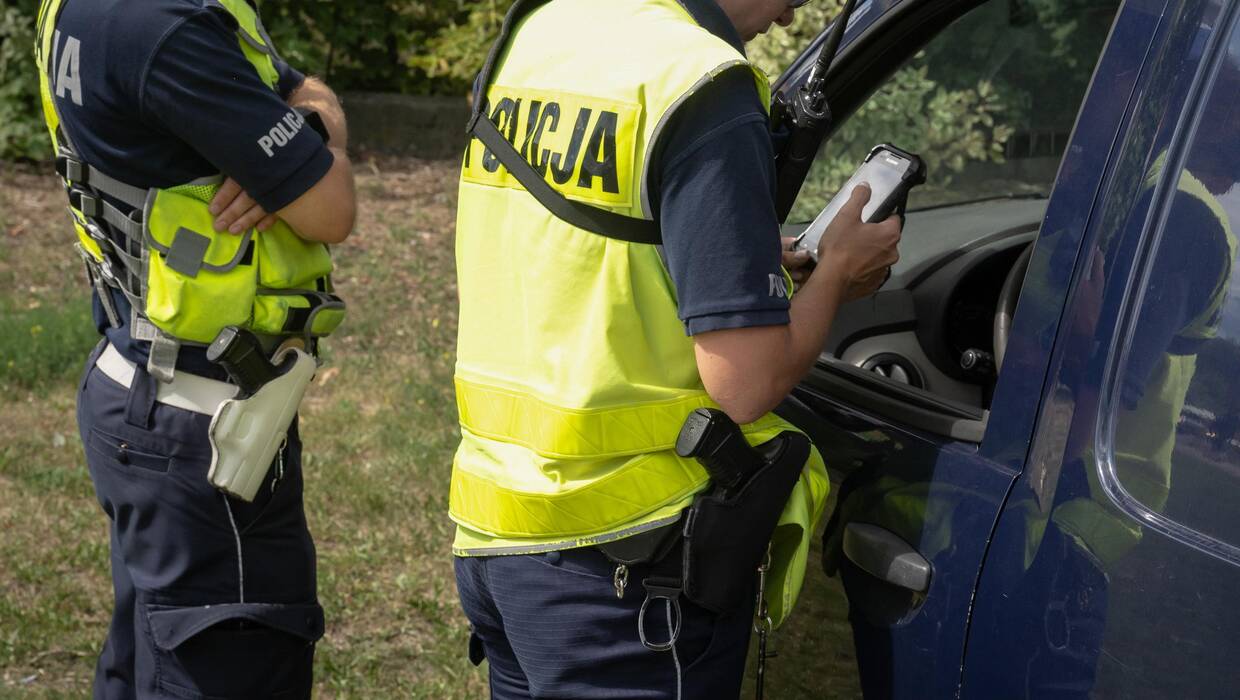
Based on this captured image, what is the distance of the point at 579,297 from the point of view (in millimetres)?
1883

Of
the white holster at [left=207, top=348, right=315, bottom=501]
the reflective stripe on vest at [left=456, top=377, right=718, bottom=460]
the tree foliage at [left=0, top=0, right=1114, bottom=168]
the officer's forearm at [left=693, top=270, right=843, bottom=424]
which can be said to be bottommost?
the tree foliage at [left=0, top=0, right=1114, bottom=168]

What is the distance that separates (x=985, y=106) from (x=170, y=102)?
1.56 meters

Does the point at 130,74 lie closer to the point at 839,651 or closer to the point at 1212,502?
the point at 839,651

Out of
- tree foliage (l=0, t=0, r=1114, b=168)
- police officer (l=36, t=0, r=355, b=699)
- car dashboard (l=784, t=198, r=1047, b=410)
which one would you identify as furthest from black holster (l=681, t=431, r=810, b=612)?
tree foliage (l=0, t=0, r=1114, b=168)

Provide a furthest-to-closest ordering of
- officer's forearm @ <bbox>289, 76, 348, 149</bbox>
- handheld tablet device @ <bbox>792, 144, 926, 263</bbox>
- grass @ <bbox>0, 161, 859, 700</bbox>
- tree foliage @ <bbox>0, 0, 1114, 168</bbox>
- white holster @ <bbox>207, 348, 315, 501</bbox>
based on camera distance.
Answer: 1. tree foliage @ <bbox>0, 0, 1114, 168</bbox>
2. grass @ <bbox>0, 161, 859, 700</bbox>
3. officer's forearm @ <bbox>289, 76, 348, 149</bbox>
4. white holster @ <bbox>207, 348, 315, 501</bbox>
5. handheld tablet device @ <bbox>792, 144, 926, 263</bbox>

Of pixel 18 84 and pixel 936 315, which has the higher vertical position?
pixel 936 315

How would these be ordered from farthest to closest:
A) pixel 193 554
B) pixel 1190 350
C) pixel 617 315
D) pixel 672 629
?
1. pixel 193 554
2. pixel 672 629
3. pixel 617 315
4. pixel 1190 350

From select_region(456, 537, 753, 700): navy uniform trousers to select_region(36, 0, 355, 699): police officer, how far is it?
82 centimetres

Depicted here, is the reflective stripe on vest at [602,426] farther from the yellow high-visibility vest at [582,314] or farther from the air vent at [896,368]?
the air vent at [896,368]

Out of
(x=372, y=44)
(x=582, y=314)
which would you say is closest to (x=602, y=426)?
(x=582, y=314)

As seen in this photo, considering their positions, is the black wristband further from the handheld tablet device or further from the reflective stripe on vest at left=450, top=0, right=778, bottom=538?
the handheld tablet device

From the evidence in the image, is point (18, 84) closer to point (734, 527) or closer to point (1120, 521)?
point (734, 527)

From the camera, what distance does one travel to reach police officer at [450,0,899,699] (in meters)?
1.77

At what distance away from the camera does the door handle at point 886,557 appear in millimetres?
1864
